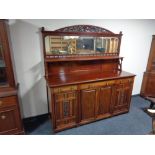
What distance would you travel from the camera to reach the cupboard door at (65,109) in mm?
1828

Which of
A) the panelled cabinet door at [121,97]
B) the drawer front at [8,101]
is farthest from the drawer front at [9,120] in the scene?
the panelled cabinet door at [121,97]

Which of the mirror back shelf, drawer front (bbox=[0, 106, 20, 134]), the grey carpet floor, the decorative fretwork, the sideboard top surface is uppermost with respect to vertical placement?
the decorative fretwork

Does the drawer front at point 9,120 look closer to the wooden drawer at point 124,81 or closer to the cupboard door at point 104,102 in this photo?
the cupboard door at point 104,102

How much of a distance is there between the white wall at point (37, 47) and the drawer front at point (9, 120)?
435mm

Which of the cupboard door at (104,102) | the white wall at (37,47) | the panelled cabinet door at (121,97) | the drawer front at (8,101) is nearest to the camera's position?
the drawer front at (8,101)

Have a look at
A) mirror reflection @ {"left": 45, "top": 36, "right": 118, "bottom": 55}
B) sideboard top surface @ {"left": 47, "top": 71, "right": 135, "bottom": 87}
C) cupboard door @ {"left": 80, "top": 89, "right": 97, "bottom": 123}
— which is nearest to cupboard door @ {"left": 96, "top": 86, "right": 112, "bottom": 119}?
cupboard door @ {"left": 80, "top": 89, "right": 97, "bottom": 123}

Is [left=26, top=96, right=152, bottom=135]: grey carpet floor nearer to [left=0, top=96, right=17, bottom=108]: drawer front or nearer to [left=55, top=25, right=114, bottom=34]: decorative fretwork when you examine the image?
[left=0, top=96, right=17, bottom=108]: drawer front

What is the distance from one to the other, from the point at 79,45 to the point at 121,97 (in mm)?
1250

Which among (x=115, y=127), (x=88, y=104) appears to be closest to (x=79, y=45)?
(x=88, y=104)

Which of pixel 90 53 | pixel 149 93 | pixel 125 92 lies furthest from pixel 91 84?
pixel 149 93

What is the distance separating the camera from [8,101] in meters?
1.60

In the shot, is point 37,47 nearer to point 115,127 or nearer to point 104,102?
point 104,102

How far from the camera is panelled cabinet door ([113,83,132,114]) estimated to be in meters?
2.24

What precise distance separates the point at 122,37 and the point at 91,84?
4.36ft
